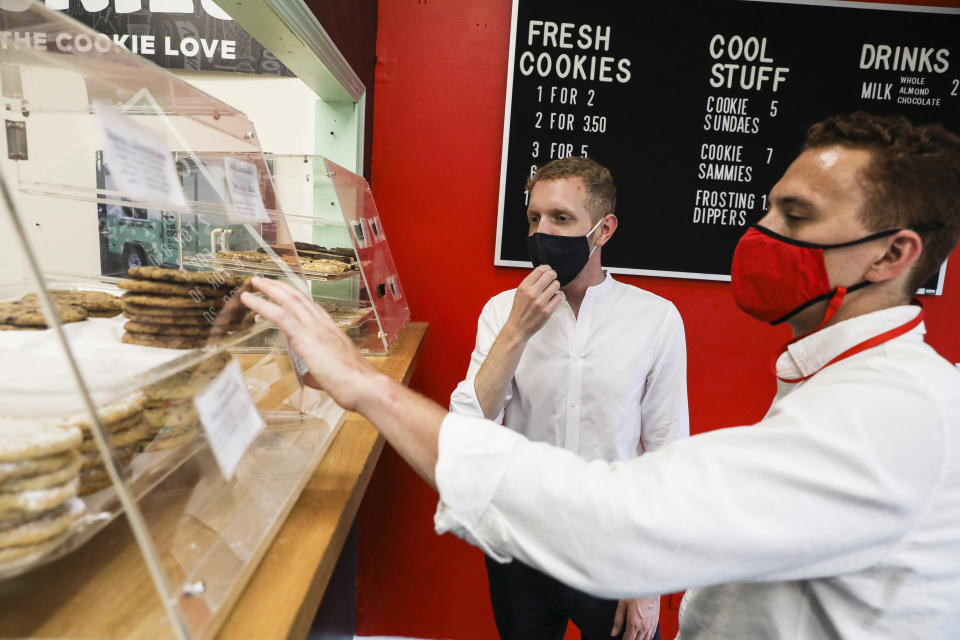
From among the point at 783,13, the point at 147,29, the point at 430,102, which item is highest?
the point at 783,13

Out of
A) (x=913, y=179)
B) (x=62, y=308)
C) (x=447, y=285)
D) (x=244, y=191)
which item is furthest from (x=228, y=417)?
(x=447, y=285)

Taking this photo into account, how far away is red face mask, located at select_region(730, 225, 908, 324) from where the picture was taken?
0.99 meters

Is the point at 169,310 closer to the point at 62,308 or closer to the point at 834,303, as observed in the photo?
the point at 62,308

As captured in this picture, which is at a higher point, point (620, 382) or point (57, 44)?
point (57, 44)

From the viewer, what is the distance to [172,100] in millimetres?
984

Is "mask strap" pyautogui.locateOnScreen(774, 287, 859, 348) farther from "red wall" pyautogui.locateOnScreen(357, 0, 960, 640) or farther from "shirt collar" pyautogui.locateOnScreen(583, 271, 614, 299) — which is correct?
"red wall" pyautogui.locateOnScreen(357, 0, 960, 640)

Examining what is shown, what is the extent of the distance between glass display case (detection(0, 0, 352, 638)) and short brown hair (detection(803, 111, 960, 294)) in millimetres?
1074

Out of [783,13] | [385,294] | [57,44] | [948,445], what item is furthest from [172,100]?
[783,13]

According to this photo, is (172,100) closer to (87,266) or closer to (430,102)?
(87,266)

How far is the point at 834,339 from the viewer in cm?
96

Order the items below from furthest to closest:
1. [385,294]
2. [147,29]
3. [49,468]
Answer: [147,29] < [385,294] < [49,468]

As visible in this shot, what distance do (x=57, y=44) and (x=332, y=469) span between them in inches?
29.7

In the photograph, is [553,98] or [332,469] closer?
[332,469]

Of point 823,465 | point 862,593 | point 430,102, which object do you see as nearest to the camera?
point 823,465
